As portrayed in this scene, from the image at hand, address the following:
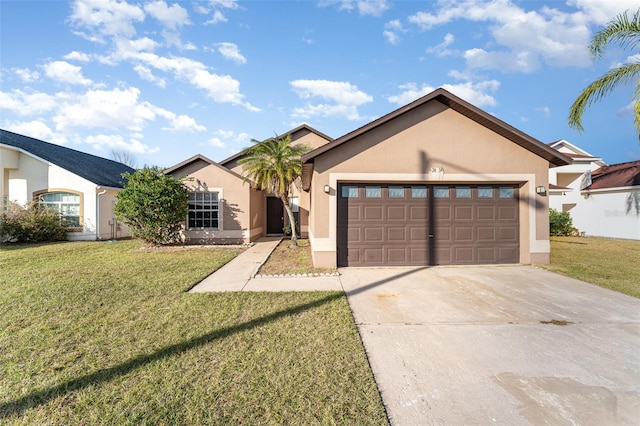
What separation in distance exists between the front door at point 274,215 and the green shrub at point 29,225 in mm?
10705

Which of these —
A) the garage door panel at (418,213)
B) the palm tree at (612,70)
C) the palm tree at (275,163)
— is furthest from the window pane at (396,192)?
the palm tree at (612,70)

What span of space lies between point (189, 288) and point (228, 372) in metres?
3.64

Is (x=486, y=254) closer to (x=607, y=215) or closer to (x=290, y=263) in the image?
(x=290, y=263)

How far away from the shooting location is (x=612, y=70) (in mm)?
9312

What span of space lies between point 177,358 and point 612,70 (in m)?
14.6

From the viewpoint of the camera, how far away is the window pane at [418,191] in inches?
339

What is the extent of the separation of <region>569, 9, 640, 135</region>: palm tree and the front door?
571 inches

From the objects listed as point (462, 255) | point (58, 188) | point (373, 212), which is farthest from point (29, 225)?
point (462, 255)

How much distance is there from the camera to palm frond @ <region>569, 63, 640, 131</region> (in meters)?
9.04


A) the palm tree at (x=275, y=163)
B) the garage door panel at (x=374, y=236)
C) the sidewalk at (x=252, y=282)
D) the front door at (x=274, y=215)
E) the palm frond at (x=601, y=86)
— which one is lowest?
the sidewalk at (x=252, y=282)

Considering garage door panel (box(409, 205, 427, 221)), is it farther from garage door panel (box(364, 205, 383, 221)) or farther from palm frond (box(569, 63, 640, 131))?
palm frond (box(569, 63, 640, 131))

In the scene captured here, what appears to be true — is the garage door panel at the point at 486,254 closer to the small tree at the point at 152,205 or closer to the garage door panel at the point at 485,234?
the garage door panel at the point at 485,234

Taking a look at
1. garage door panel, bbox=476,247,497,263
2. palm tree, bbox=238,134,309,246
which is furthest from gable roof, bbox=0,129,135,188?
garage door panel, bbox=476,247,497,263

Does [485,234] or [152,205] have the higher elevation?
[152,205]
